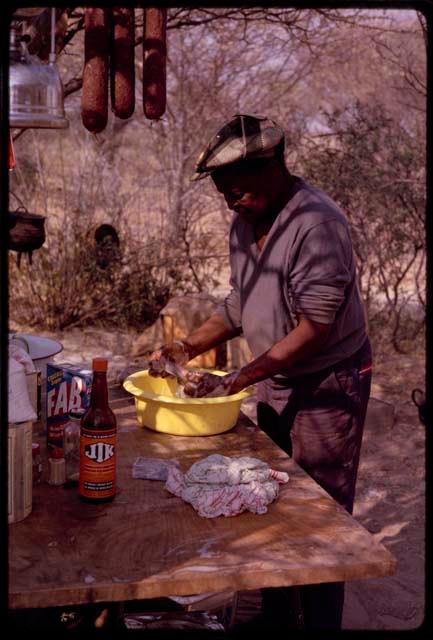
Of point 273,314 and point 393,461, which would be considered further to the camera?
point 393,461

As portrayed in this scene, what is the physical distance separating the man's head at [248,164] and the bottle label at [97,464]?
1.04 meters

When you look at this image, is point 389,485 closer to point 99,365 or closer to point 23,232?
point 99,365

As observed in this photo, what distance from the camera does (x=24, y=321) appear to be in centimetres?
821

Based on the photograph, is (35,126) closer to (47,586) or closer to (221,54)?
(47,586)

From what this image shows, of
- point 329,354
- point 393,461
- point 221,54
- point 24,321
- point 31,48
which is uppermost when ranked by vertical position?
point 221,54

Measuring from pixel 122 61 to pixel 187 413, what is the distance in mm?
1089

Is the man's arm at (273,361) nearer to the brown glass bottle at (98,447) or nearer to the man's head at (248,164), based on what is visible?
the man's head at (248,164)

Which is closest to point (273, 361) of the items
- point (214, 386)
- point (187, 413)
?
point (214, 386)

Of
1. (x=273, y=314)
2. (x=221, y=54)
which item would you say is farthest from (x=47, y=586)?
(x=221, y=54)

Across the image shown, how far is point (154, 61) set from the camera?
2166 millimetres

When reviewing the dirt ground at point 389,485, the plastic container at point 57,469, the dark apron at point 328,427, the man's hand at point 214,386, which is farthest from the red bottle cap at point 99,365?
the dirt ground at point 389,485
